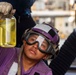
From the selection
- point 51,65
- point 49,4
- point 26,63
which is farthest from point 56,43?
point 49,4

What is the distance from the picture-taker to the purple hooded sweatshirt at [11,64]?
1.33 metres

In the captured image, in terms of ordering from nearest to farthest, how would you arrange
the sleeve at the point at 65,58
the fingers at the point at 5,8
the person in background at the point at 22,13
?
the fingers at the point at 5,8
the person in background at the point at 22,13
the sleeve at the point at 65,58


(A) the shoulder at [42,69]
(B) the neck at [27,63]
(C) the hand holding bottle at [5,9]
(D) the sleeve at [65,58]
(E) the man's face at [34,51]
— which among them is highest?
(C) the hand holding bottle at [5,9]

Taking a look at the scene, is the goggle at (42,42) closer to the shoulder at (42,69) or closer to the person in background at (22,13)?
the shoulder at (42,69)

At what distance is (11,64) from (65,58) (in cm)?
63

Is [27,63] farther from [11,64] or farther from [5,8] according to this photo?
[5,8]

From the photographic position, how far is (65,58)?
75.0 inches

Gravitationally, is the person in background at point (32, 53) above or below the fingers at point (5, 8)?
below

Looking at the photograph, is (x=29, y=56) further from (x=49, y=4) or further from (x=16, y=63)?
(x=49, y=4)

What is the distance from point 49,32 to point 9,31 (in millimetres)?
175

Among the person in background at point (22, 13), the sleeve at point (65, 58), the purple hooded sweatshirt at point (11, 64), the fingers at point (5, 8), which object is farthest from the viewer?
the sleeve at point (65, 58)

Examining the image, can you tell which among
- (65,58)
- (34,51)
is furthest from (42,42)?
(65,58)

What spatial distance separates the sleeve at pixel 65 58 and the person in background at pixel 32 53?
0.49m

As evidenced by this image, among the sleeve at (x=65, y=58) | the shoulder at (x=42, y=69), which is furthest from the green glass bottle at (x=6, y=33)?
the sleeve at (x=65, y=58)
